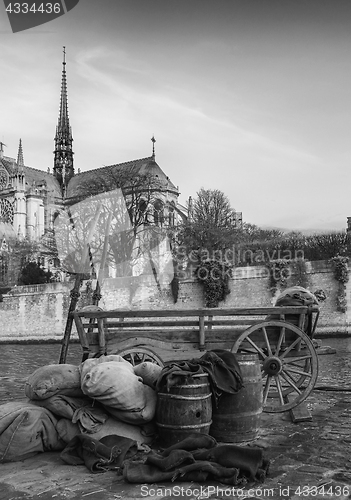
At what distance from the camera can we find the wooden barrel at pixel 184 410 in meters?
4.77

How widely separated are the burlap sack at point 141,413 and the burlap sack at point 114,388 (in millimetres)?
41

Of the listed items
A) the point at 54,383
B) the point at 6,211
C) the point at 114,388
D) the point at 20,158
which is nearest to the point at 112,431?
the point at 114,388

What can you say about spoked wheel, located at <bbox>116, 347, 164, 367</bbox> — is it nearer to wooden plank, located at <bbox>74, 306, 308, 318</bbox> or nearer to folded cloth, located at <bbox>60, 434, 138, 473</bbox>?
wooden plank, located at <bbox>74, 306, 308, 318</bbox>

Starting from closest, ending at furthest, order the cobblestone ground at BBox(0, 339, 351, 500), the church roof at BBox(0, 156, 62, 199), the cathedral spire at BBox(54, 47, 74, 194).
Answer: the cobblestone ground at BBox(0, 339, 351, 500)
the church roof at BBox(0, 156, 62, 199)
the cathedral spire at BBox(54, 47, 74, 194)

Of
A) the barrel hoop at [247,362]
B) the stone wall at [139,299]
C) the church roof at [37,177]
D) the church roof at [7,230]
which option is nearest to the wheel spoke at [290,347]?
the barrel hoop at [247,362]

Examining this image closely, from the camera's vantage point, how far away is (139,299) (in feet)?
111

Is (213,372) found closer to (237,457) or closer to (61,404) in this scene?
(237,457)

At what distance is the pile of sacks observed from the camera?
4.82 m

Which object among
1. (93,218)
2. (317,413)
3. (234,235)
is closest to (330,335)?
(234,235)

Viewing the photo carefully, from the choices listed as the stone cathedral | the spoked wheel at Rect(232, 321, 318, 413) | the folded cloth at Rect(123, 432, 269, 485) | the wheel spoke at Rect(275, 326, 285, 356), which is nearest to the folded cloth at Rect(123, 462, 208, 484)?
the folded cloth at Rect(123, 432, 269, 485)

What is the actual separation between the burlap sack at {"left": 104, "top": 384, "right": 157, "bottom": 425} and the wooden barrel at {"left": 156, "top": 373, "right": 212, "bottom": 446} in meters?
0.15

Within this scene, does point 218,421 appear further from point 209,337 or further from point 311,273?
point 311,273

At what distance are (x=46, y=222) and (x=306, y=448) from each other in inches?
2857

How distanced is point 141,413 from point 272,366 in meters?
2.12
